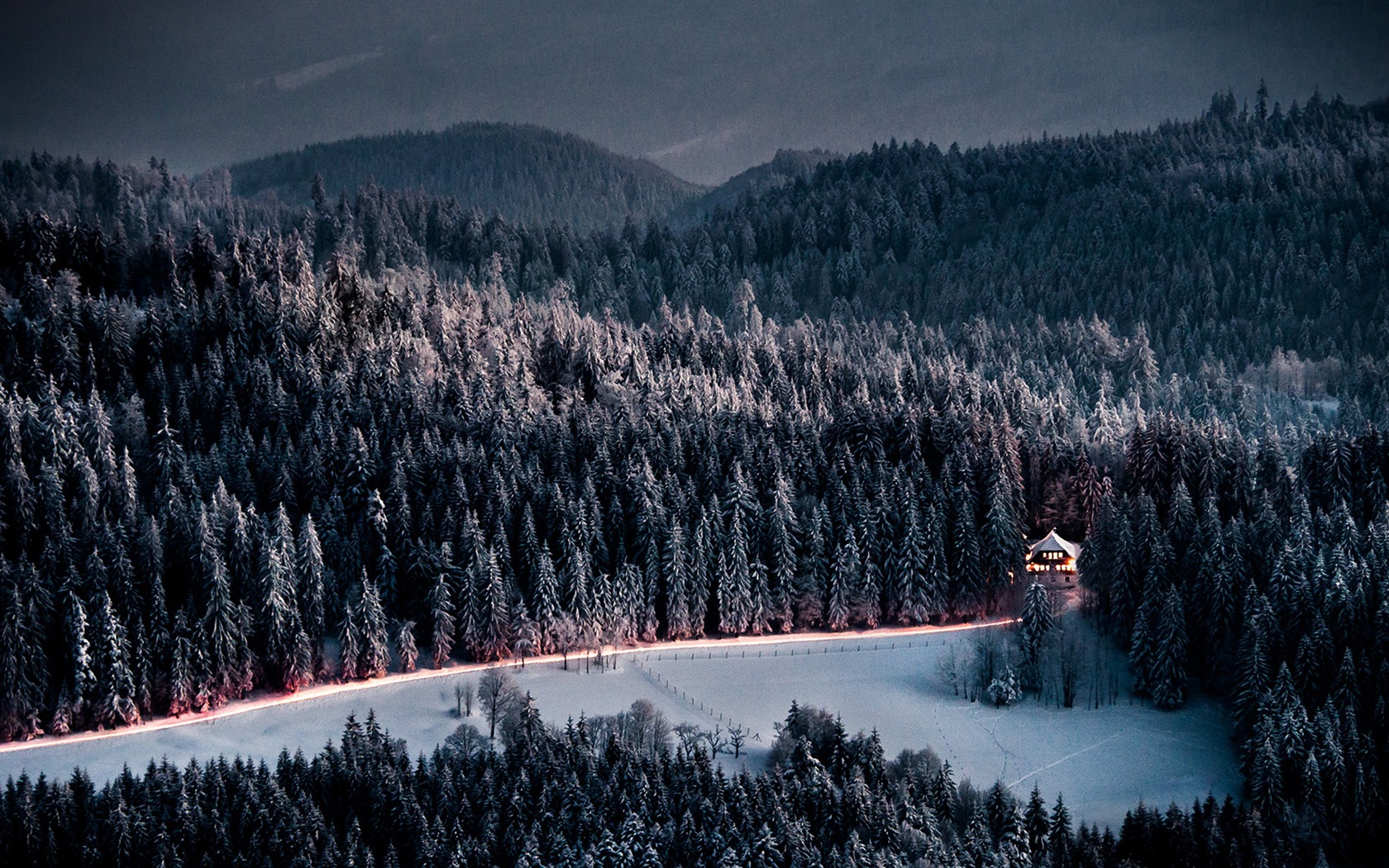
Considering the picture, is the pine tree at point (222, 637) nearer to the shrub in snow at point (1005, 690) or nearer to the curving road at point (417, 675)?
the curving road at point (417, 675)

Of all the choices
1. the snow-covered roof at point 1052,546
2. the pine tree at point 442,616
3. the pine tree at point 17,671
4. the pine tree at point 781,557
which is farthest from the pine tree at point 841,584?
the pine tree at point 17,671

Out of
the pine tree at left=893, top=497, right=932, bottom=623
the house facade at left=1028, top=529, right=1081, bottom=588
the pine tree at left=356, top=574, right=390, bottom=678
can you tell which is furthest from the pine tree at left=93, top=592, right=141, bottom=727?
the house facade at left=1028, top=529, right=1081, bottom=588

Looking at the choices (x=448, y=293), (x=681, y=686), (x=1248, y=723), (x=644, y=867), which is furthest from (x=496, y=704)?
(x=448, y=293)

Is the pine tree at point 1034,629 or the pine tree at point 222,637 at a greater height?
the pine tree at point 222,637

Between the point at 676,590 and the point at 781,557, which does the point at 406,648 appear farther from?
the point at 781,557

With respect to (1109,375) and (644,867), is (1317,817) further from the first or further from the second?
(1109,375)

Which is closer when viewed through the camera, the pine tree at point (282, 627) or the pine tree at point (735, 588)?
the pine tree at point (282, 627)

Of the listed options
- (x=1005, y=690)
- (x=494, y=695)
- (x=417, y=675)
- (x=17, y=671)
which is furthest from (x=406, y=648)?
(x=1005, y=690)
